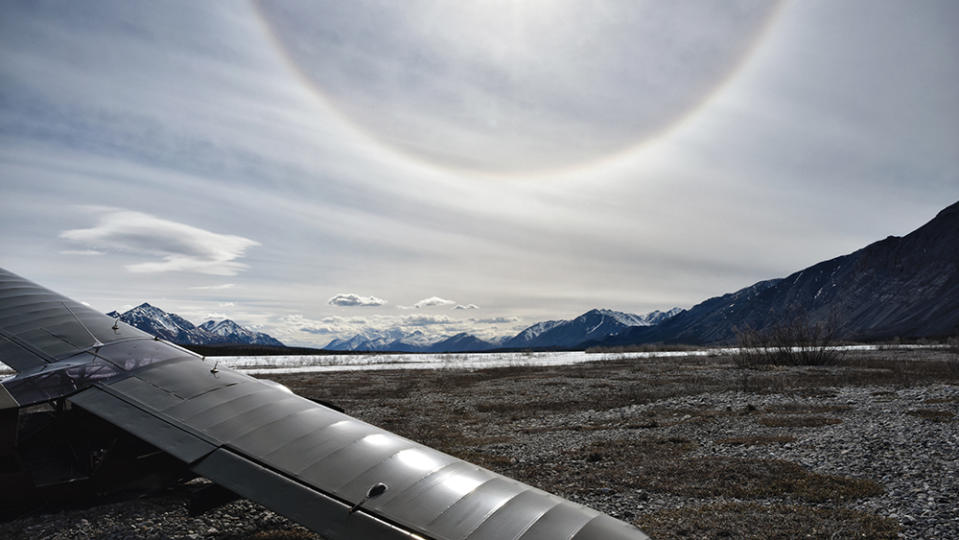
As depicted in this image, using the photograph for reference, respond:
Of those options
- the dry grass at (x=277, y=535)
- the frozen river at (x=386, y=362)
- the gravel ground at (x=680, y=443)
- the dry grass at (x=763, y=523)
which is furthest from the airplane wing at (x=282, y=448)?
the frozen river at (x=386, y=362)

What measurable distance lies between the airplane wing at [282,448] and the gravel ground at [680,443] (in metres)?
2.06

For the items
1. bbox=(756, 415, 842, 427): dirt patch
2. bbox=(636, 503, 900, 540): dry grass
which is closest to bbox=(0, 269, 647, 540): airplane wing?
bbox=(636, 503, 900, 540): dry grass

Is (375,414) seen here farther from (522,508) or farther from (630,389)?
(522,508)

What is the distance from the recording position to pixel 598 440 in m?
15.8

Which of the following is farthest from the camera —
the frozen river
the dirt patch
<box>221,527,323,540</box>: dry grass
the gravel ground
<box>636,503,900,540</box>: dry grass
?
the frozen river

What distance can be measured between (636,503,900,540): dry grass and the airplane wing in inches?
211

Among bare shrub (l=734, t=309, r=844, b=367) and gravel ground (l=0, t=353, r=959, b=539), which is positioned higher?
bare shrub (l=734, t=309, r=844, b=367)

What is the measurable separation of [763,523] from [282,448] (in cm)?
851

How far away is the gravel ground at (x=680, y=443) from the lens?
7547 millimetres

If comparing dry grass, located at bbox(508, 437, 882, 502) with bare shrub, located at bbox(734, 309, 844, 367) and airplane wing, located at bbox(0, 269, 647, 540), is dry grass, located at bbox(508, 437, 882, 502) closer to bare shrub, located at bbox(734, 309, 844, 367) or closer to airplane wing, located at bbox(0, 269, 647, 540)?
airplane wing, located at bbox(0, 269, 647, 540)

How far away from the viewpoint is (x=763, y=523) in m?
8.34

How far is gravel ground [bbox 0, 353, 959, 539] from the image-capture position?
7547mm

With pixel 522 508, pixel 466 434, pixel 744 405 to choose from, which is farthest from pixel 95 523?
pixel 744 405

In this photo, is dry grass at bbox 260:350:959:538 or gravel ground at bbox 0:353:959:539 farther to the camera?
dry grass at bbox 260:350:959:538
